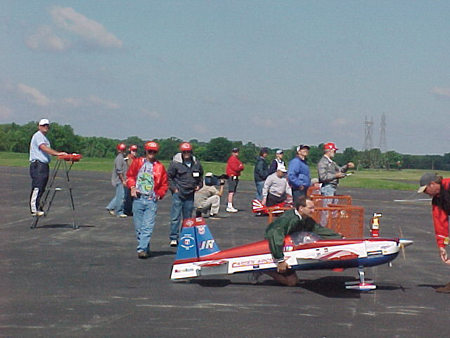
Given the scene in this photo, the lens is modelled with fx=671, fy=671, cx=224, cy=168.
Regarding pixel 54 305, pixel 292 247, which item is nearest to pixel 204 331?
pixel 54 305

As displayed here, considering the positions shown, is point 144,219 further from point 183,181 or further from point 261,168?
point 261,168

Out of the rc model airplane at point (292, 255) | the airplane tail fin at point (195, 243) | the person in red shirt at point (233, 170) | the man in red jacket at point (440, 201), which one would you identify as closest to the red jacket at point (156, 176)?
the rc model airplane at point (292, 255)

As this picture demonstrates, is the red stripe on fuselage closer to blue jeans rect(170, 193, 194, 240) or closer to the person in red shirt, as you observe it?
blue jeans rect(170, 193, 194, 240)

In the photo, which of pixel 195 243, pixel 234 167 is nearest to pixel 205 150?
pixel 234 167

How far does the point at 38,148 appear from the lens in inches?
602

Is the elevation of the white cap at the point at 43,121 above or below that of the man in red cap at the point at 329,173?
above

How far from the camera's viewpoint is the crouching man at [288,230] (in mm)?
8898

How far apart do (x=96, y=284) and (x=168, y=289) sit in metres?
1.02

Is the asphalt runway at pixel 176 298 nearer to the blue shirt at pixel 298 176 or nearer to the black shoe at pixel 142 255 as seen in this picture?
→ the black shoe at pixel 142 255

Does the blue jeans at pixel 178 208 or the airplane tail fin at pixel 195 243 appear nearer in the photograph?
the airplane tail fin at pixel 195 243

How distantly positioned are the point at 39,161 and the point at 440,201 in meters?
9.43

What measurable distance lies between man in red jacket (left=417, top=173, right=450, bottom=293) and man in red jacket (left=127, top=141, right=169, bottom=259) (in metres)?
4.66

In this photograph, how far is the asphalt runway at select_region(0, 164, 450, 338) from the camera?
22.6 ft

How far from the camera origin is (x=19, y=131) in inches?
4380
